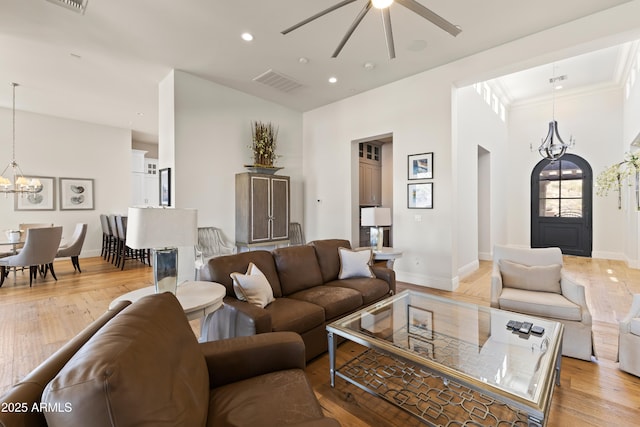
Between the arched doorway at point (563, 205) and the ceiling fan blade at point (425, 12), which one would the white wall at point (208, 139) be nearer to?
the ceiling fan blade at point (425, 12)

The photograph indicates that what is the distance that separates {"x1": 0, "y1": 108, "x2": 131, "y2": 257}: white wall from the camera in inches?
254

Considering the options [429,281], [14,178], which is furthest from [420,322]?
[14,178]

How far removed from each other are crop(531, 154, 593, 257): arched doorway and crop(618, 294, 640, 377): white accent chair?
245 inches

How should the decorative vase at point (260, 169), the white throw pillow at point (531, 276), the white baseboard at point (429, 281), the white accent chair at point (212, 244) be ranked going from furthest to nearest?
the decorative vase at point (260, 169)
the white accent chair at point (212, 244)
the white baseboard at point (429, 281)
the white throw pillow at point (531, 276)

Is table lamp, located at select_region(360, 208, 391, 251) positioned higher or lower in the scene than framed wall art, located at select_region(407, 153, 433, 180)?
lower

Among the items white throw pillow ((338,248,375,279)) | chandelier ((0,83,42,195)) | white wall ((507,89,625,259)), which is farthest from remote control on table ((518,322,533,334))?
chandelier ((0,83,42,195))

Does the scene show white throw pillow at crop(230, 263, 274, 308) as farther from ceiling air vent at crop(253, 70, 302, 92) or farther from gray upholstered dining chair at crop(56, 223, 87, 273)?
gray upholstered dining chair at crop(56, 223, 87, 273)

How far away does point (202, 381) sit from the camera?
3.97ft

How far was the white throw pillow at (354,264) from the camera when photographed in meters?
3.38

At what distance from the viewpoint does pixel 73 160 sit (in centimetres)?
709

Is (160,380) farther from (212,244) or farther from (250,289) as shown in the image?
(212,244)

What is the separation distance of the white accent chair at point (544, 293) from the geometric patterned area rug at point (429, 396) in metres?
1.08

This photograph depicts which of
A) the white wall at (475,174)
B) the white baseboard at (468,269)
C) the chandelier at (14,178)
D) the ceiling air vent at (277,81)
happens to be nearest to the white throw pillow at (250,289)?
the ceiling air vent at (277,81)

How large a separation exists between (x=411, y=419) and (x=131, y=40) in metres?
5.03
